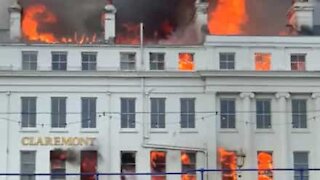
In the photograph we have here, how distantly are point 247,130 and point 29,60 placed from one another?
16489 mm

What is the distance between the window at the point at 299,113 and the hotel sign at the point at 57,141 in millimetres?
14630

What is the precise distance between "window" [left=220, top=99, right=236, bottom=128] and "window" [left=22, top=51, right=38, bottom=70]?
13819 millimetres

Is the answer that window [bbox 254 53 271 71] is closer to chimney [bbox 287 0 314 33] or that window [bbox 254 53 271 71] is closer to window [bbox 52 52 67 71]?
chimney [bbox 287 0 314 33]

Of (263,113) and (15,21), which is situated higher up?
(15,21)

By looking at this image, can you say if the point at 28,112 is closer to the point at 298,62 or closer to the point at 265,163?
the point at 265,163

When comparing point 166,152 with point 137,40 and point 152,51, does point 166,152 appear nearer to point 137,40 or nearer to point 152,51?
point 152,51

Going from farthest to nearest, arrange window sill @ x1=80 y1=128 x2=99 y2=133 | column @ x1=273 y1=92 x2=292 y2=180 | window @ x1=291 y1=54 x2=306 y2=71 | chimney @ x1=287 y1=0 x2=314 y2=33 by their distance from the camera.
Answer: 1. chimney @ x1=287 y1=0 x2=314 y2=33
2. window @ x1=291 y1=54 x2=306 y2=71
3. column @ x1=273 y1=92 x2=292 y2=180
4. window sill @ x1=80 y1=128 x2=99 y2=133

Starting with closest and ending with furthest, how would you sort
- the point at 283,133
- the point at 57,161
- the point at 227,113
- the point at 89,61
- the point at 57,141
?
the point at 57,141 < the point at 57,161 < the point at 283,133 < the point at 227,113 < the point at 89,61

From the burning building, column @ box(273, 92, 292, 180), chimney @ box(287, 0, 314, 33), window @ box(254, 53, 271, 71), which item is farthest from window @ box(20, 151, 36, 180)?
chimney @ box(287, 0, 314, 33)

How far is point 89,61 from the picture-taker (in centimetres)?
5194

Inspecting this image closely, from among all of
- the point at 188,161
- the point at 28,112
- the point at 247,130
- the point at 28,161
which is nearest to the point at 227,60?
the point at 247,130

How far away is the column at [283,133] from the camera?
50719 mm

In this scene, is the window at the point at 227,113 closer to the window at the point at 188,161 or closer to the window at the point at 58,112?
the window at the point at 188,161

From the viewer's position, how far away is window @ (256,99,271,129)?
5188cm
